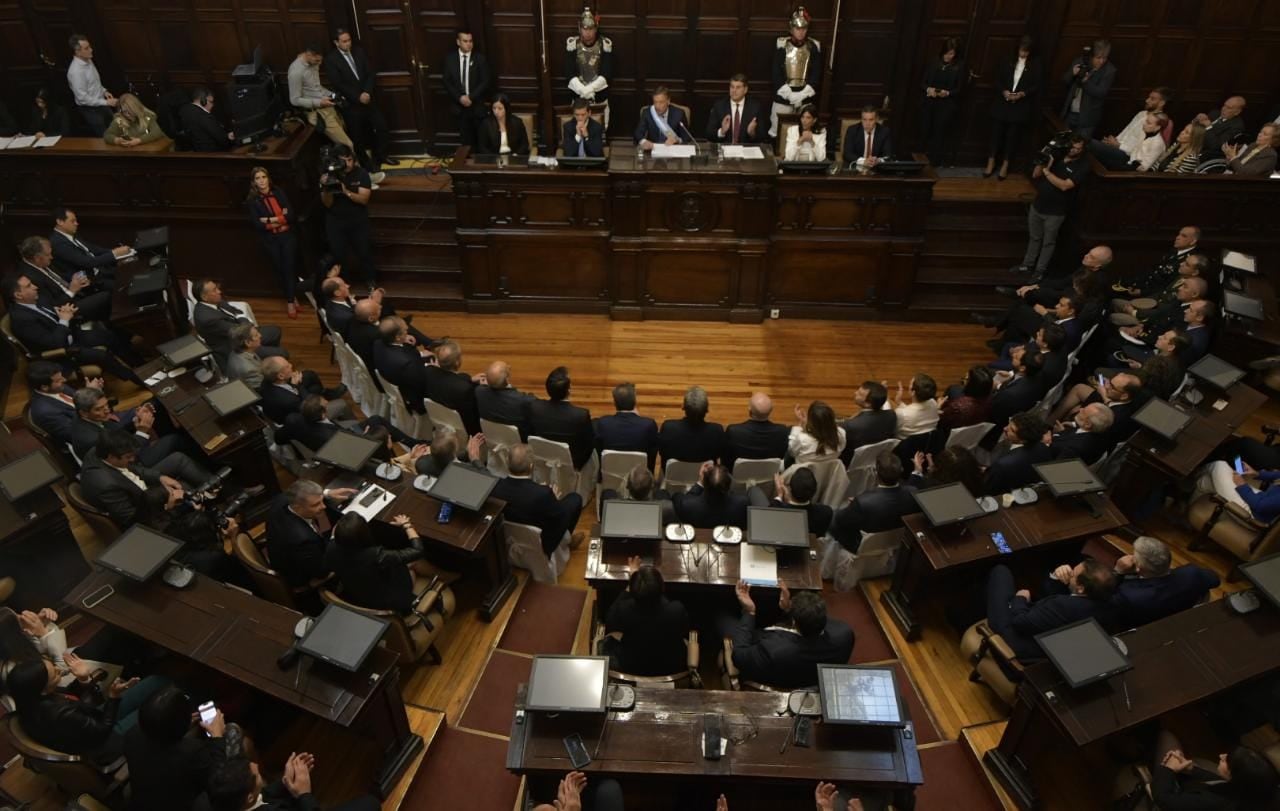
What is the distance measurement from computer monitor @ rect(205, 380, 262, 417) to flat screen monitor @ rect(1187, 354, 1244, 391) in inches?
282

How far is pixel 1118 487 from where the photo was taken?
20.7ft

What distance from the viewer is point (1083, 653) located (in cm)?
423

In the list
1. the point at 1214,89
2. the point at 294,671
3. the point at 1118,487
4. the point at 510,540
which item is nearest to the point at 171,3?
the point at 510,540

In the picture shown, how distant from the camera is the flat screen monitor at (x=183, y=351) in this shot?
21.5ft

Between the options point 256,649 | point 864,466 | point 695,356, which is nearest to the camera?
point 256,649

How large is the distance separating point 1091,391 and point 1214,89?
17.7 ft

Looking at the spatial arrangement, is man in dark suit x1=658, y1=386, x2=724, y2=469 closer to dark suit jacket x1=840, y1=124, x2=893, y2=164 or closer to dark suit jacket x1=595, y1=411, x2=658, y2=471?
dark suit jacket x1=595, y1=411, x2=658, y2=471

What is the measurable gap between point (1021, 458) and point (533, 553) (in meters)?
3.42

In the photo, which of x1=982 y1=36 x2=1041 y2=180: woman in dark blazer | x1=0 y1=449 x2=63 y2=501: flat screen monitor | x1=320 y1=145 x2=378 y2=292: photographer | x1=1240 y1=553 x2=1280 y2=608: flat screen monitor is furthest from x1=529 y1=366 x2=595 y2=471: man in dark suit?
x1=982 y1=36 x2=1041 y2=180: woman in dark blazer

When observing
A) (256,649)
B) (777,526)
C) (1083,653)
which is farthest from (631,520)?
(1083,653)

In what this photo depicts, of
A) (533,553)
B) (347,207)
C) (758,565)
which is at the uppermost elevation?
(347,207)

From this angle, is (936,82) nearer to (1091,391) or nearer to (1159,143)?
(1159,143)

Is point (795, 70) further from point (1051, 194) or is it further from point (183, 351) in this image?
point (183, 351)

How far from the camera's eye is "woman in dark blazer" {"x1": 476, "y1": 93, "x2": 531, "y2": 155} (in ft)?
29.8
